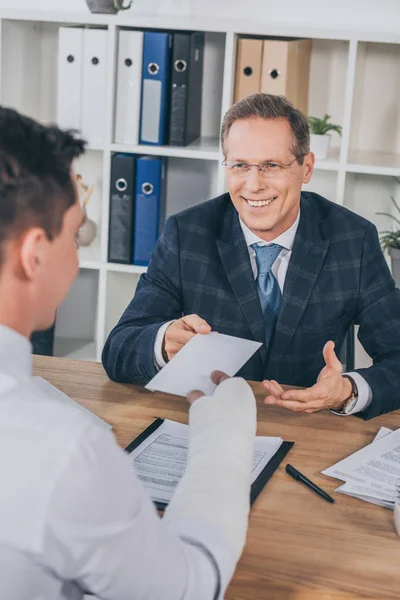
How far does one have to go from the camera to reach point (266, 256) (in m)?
2.05

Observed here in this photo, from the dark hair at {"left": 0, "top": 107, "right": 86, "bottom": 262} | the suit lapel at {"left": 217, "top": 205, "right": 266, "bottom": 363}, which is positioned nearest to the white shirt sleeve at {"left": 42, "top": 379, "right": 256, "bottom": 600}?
the dark hair at {"left": 0, "top": 107, "right": 86, "bottom": 262}

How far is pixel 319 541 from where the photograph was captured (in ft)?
3.84

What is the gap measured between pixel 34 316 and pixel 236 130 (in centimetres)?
121

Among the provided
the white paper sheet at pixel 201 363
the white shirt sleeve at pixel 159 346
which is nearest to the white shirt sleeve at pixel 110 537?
the white paper sheet at pixel 201 363

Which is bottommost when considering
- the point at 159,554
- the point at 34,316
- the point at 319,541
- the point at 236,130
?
the point at 319,541

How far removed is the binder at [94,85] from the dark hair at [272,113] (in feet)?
3.25

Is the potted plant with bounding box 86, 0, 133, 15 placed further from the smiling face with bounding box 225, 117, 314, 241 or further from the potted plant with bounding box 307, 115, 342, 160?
the smiling face with bounding box 225, 117, 314, 241

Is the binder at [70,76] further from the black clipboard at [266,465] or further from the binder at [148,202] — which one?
the black clipboard at [266,465]

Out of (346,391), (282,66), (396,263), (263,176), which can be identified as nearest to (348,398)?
(346,391)

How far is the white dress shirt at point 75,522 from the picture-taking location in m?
0.79

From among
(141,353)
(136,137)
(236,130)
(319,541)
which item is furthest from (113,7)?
(319,541)

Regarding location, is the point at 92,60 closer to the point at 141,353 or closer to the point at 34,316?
the point at 141,353

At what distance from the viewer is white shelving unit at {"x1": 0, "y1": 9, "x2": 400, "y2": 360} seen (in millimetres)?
2834

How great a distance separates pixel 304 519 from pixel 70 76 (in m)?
2.13
